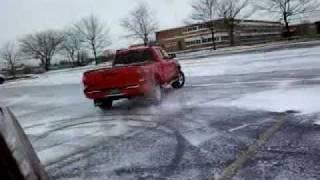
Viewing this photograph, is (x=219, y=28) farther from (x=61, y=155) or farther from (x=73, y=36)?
(x=61, y=155)

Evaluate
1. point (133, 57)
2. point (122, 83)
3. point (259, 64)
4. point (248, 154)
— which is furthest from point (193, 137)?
point (259, 64)

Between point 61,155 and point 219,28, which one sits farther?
point 219,28

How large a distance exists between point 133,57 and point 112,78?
2.64m

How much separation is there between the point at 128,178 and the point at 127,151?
1736 millimetres

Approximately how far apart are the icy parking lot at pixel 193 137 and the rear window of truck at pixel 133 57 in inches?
71.5

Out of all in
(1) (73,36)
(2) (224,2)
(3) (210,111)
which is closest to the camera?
(3) (210,111)

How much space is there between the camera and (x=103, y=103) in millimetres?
14578

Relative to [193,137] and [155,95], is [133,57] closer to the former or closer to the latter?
[155,95]

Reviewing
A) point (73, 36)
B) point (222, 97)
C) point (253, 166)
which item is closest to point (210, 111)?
point (222, 97)

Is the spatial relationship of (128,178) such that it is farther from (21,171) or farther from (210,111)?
(210,111)

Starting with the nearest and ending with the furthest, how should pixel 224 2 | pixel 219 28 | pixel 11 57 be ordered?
pixel 224 2 → pixel 219 28 → pixel 11 57

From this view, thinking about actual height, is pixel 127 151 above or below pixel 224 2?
below

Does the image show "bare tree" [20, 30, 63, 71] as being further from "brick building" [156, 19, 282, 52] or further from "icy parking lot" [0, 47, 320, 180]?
"icy parking lot" [0, 47, 320, 180]

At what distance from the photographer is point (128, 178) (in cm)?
618
